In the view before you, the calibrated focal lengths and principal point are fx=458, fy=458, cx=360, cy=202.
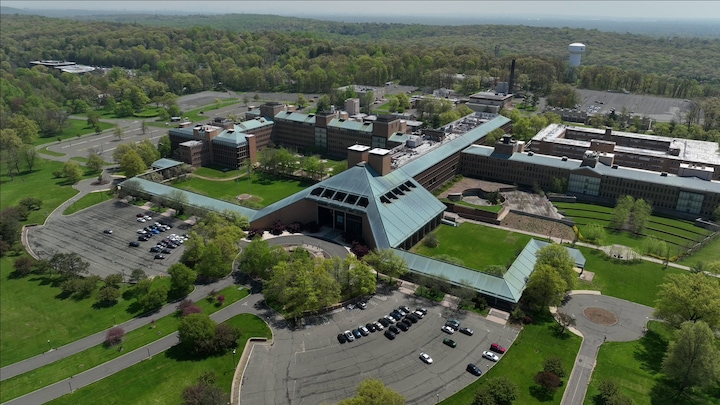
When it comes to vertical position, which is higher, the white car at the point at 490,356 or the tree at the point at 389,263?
the tree at the point at 389,263

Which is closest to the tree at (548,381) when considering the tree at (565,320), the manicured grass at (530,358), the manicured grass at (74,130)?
the manicured grass at (530,358)

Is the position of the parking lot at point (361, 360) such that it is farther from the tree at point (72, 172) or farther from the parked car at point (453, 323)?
the tree at point (72, 172)

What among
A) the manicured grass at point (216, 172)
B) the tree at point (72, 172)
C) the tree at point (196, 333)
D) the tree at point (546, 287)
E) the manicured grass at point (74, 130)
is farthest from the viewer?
the manicured grass at point (74, 130)

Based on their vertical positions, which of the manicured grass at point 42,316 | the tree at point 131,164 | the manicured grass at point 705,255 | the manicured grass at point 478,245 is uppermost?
the tree at point 131,164

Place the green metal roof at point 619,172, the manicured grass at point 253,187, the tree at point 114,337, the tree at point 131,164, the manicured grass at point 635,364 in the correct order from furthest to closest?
the tree at point 131,164 → the manicured grass at point 253,187 → the green metal roof at point 619,172 → the tree at point 114,337 → the manicured grass at point 635,364

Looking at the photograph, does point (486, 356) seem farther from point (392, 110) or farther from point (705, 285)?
point (392, 110)

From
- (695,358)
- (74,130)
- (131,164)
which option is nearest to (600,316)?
(695,358)

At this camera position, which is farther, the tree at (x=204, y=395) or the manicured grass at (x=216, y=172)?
the manicured grass at (x=216, y=172)
